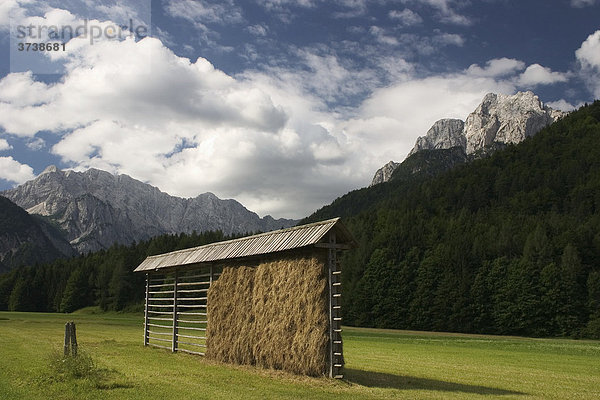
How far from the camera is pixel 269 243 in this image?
16953 mm

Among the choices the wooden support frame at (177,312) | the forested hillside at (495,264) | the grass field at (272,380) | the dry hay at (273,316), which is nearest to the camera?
the grass field at (272,380)

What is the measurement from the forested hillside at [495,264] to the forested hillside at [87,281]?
41.9 meters

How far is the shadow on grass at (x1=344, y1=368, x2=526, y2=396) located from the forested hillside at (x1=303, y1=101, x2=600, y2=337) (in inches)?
1345

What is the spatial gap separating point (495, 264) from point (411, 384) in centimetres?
6145

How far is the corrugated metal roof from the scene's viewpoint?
15.3 m

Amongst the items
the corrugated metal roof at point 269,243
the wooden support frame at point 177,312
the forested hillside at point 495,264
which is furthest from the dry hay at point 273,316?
the forested hillside at point 495,264

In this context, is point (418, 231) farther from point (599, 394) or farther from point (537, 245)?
point (599, 394)

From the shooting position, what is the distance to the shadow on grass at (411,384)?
1384 centimetres

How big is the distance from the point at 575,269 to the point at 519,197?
42.5 m

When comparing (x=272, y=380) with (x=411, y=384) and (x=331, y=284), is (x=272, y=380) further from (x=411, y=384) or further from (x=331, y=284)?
(x=411, y=384)

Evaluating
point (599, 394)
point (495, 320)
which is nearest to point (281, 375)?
point (599, 394)

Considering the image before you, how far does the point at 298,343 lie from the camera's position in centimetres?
1495


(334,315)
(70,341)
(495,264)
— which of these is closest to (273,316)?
(334,315)

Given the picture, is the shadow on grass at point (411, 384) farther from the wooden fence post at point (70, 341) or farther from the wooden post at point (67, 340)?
the wooden post at point (67, 340)
